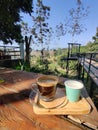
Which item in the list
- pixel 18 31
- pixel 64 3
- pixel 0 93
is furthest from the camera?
pixel 64 3

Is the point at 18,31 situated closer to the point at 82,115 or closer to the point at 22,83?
the point at 22,83

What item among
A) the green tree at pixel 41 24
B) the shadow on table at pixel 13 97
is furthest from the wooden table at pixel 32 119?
the green tree at pixel 41 24

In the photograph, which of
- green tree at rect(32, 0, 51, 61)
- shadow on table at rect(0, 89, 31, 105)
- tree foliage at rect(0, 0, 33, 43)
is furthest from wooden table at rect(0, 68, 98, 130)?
green tree at rect(32, 0, 51, 61)

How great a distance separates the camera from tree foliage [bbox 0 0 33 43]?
6.94m

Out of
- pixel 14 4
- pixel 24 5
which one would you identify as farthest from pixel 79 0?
pixel 14 4

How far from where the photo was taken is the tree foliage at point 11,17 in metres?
6.94

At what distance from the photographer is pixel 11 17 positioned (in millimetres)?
7402

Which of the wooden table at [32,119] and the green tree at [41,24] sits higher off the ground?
the green tree at [41,24]

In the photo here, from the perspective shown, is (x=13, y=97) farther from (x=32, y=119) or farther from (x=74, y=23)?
(x=74, y=23)

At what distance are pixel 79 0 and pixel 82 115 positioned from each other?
1275cm

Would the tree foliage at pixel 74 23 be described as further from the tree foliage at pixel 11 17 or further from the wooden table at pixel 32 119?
the wooden table at pixel 32 119

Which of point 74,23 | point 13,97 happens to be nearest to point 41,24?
point 74,23

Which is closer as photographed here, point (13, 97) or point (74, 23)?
point (13, 97)

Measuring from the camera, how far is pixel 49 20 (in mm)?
12250
